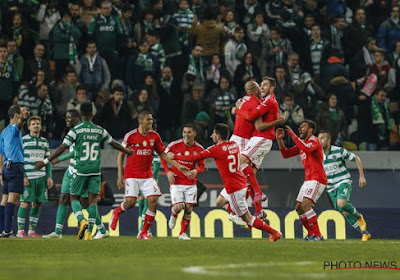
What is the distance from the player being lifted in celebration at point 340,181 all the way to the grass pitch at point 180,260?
13.1 ft

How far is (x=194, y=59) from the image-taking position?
22766 mm

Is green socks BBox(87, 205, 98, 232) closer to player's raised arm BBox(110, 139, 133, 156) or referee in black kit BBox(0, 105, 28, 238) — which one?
player's raised arm BBox(110, 139, 133, 156)

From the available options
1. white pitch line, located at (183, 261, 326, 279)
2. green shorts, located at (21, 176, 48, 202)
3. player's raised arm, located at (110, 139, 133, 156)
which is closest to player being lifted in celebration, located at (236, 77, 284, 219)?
player's raised arm, located at (110, 139, 133, 156)

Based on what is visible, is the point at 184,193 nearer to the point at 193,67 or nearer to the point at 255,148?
the point at 255,148

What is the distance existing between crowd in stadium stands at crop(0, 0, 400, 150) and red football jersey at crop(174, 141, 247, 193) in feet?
19.0

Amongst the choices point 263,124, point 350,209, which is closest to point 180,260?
point 263,124

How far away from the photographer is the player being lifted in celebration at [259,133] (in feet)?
51.4

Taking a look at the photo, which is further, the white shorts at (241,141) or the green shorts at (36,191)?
the green shorts at (36,191)

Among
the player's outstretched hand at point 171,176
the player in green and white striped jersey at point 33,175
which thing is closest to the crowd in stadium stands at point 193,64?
the player in green and white striped jersey at point 33,175

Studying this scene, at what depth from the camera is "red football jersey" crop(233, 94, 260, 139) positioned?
1573 centimetres

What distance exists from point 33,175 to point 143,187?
261 cm

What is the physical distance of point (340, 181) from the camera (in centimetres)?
1823

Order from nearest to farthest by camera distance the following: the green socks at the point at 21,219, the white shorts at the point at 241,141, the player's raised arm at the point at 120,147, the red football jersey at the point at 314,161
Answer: the player's raised arm at the point at 120,147 < the white shorts at the point at 241,141 < the red football jersey at the point at 314,161 < the green socks at the point at 21,219

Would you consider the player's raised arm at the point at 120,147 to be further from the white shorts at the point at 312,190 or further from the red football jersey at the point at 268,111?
the white shorts at the point at 312,190
